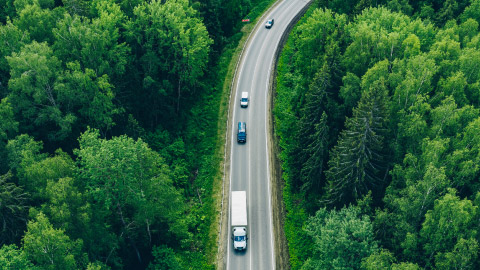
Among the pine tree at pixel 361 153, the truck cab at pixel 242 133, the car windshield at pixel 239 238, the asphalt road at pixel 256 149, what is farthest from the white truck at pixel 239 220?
the pine tree at pixel 361 153

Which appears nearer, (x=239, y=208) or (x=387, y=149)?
(x=387, y=149)

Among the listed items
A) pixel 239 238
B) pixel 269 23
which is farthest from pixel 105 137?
pixel 269 23

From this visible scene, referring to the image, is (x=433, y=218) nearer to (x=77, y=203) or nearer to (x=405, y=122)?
(x=405, y=122)

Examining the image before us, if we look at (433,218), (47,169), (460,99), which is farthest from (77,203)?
(460,99)

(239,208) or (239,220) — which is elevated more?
(239,208)

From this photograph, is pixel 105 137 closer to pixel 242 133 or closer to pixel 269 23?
pixel 242 133

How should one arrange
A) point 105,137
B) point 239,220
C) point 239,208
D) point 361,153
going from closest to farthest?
point 361,153 < point 105,137 < point 239,220 < point 239,208
